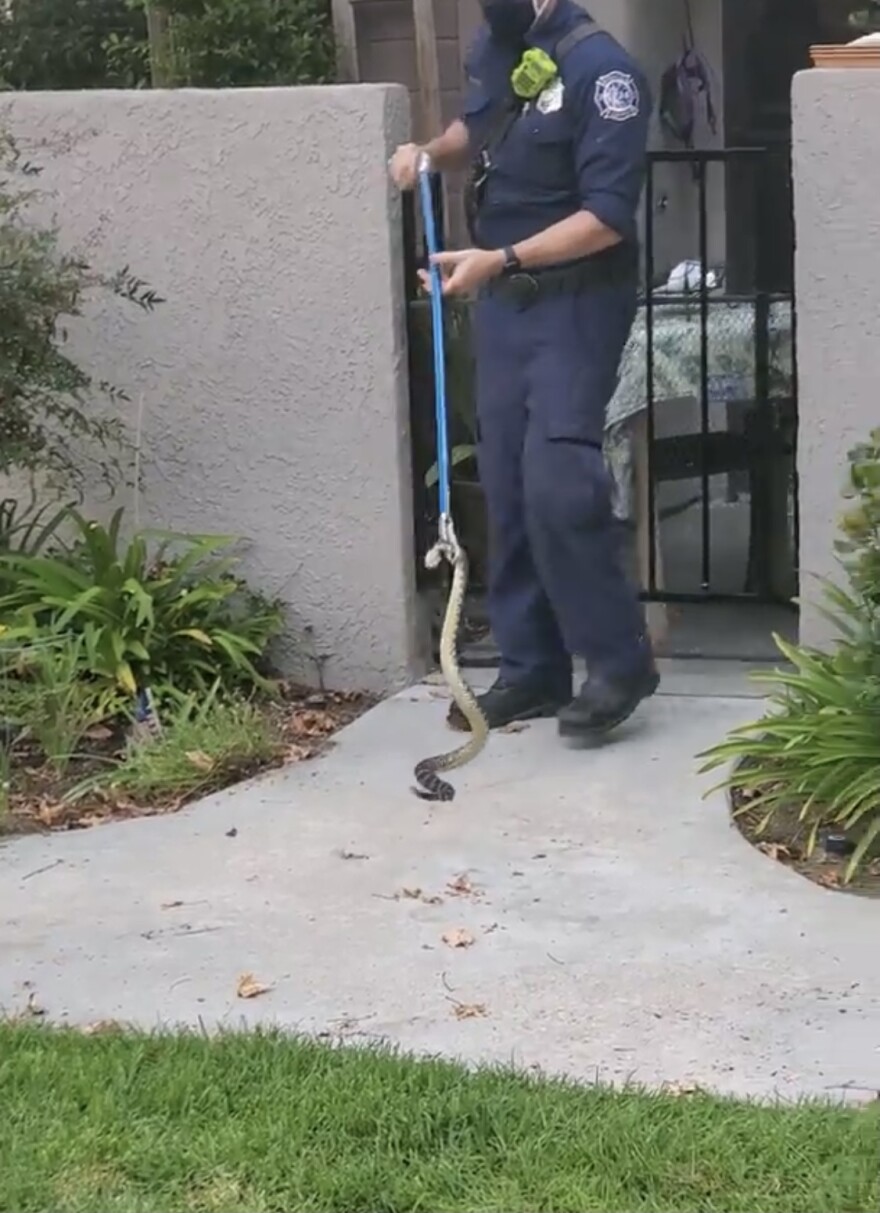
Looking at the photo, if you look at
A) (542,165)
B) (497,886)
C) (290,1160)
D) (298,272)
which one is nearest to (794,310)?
(542,165)

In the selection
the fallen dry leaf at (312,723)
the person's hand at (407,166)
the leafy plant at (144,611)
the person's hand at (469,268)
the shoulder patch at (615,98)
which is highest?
the shoulder patch at (615,98)

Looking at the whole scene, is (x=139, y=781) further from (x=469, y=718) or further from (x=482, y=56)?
(x=482, y=56)

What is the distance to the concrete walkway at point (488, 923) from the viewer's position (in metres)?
3.84

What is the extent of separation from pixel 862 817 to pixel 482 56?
84.8 inches

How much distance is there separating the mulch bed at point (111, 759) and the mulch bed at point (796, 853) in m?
1.22

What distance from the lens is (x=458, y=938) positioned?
4301 mm

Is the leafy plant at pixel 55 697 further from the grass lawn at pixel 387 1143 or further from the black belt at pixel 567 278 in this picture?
the grass lawn at pixel 387 1143

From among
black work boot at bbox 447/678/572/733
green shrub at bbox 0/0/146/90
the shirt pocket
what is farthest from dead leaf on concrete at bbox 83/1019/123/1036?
green shrub at bbox 0/0/146/90

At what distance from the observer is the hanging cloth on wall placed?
8.18 metres

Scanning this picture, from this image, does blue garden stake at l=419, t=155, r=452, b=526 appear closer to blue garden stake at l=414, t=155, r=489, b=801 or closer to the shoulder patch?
blue garden stake at l=414, t=155, r=489, b=801

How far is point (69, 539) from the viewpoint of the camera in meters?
6.39

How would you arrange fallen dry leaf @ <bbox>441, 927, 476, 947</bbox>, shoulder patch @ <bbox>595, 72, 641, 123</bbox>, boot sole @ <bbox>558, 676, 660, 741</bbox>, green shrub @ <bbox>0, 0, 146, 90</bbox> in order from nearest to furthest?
1. fallen dry leaf @ <bbox>441, 927, 476, 947</bbox>
2. shoulder patch @ <bbox>595, 72, 641, 123</bbox>
3. boot sole @ <bbox>558, 676, 660, 741</bbox>
4. green shrub @ <bbox>0, 0, 146, 90</bbox>

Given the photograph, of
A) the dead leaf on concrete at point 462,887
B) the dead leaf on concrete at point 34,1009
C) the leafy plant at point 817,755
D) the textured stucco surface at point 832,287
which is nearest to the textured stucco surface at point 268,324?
the textured stucco surface at point 832,287

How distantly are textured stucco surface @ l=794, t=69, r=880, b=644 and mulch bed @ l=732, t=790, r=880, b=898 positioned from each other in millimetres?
854
